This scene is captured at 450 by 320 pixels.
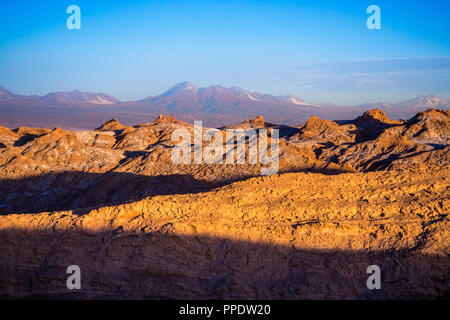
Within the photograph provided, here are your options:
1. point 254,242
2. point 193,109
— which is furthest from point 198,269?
point 193,109

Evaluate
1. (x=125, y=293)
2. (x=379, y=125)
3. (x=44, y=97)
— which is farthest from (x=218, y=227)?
(x=44, y=97)

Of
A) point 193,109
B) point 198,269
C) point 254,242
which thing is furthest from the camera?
point 193,109

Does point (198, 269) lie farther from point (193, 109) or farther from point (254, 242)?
point (193, 109)

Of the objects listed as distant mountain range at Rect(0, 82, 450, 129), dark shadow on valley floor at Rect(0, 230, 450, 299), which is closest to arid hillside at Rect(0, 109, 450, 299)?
dark shadow on valley floor at Rect(0, 230, 450, 299)

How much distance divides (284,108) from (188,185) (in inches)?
4816

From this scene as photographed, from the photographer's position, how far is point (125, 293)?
4.02m

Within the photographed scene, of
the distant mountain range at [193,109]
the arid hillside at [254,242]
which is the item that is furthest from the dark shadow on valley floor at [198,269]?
the distant mountain range at [193,109]

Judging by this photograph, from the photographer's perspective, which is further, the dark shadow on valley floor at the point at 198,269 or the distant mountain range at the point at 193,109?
the distant mountain range at the point at 193,109

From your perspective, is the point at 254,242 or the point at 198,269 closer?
the point at 198,269

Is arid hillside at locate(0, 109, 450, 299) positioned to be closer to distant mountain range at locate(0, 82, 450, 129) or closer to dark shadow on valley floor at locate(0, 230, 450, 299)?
dark shadow on valley floor at locate(0, 230, 450, 299)

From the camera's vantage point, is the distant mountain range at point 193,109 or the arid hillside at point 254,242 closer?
the arid hillside at point 254,242

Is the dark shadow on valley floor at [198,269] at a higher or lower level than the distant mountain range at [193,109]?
lower

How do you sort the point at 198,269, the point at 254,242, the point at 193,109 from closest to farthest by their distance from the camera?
the point at 198,269 < the point at 254,242 < the point at 193,109

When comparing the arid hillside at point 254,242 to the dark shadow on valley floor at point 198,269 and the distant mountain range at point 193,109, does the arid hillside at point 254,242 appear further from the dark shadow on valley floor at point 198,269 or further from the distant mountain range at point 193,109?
the distant mountain range at point 193,109
